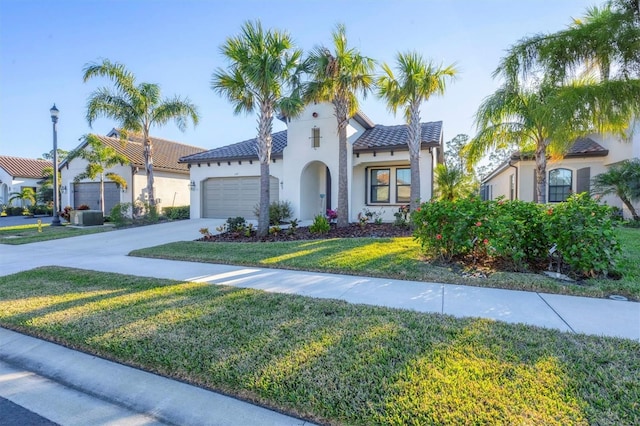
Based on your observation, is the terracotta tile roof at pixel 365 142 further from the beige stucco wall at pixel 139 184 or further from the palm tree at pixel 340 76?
the beige stucco wall at pixel 139 184

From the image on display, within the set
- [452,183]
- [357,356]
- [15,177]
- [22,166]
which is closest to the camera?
[357,356]

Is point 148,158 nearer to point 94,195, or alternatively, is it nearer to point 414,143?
point 94,195

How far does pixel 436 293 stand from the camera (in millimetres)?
5238

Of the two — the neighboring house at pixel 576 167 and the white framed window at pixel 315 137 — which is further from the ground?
the white framed window at pixel 315 137

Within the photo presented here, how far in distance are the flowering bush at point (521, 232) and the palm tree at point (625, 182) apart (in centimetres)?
876

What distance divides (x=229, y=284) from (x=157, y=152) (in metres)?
20.9

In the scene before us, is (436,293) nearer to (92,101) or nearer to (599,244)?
(599,244)

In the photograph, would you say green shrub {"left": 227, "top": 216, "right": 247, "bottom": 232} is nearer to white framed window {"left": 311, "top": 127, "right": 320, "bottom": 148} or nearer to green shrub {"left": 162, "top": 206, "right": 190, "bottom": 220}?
white framed window {"left": 311, "top": 127, "right": 320, "bottom": 148}

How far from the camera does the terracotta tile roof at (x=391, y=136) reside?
1405cm

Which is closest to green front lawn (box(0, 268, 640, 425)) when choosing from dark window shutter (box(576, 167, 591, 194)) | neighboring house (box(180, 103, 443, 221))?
neighboring house (box(180, 103, 443, 221))

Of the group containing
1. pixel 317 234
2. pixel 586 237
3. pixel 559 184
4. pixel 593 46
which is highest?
pixel 593 46

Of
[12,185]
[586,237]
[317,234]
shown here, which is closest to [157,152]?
[317,234]

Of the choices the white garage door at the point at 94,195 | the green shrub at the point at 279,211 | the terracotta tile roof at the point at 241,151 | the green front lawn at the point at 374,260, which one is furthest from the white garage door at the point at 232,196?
the green front lawn at the point at 374,260

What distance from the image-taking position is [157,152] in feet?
77.2
